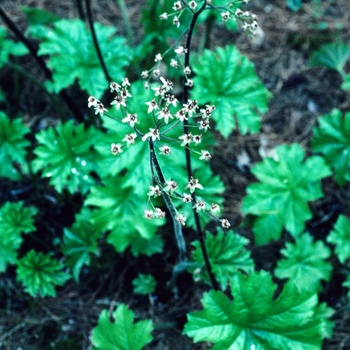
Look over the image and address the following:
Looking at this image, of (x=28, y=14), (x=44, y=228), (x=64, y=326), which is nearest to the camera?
(x=64, y=326)

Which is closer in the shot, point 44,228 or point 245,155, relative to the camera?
point 44,228

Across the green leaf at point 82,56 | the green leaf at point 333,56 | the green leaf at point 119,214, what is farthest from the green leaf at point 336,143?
the green leaf at point 82,56

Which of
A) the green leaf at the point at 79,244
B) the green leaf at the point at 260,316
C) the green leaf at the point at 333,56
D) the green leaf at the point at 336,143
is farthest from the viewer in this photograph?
the green leaf at the point at 333,56

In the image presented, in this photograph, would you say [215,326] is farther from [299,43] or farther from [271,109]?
[299,43]

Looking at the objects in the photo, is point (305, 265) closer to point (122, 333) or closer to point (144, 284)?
point (144, 284)

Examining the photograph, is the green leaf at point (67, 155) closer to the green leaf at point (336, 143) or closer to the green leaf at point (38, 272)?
the green leaf at point (38, 272)

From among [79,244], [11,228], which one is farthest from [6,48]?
[79,244]

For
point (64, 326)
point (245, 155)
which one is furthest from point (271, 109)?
point (64, 326)
